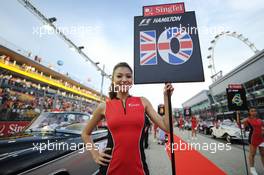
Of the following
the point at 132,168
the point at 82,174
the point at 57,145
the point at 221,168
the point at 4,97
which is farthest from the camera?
the point at 4,97

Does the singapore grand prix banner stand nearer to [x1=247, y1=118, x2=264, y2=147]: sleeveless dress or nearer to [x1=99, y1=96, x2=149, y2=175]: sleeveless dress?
[x1=99, y1=96, x2=149, y2=175]: sleeveless dress

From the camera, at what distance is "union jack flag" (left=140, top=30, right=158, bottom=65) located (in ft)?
5.21

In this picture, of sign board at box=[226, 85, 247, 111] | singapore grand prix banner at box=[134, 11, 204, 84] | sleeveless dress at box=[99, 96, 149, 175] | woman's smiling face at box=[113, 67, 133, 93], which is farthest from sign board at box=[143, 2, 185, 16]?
sign board at box=[226, 85, 247, 111]

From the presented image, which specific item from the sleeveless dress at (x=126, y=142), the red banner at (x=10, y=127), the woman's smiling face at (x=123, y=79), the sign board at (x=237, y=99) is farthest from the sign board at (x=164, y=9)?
the red banner at (x=10, y=127)

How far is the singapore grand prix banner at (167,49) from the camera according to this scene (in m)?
1.51

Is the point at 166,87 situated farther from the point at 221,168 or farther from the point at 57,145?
the point at 221,168

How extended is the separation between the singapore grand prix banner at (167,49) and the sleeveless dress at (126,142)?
0.44m

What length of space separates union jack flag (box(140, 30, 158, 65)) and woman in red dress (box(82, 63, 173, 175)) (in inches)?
11.9

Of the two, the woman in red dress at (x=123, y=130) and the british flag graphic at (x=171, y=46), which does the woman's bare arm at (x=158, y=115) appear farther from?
the british flag graphic at (x=171, y=46)

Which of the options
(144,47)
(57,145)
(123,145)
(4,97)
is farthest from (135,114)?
(4,97)

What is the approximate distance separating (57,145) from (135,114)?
4.35ft

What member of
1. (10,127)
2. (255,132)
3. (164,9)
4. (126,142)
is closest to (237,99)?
(255,132)

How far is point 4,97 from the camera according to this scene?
7.66 metres

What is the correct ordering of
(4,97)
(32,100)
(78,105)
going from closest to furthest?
1. (4,97)
2. (32,100)
3. (78,105)
